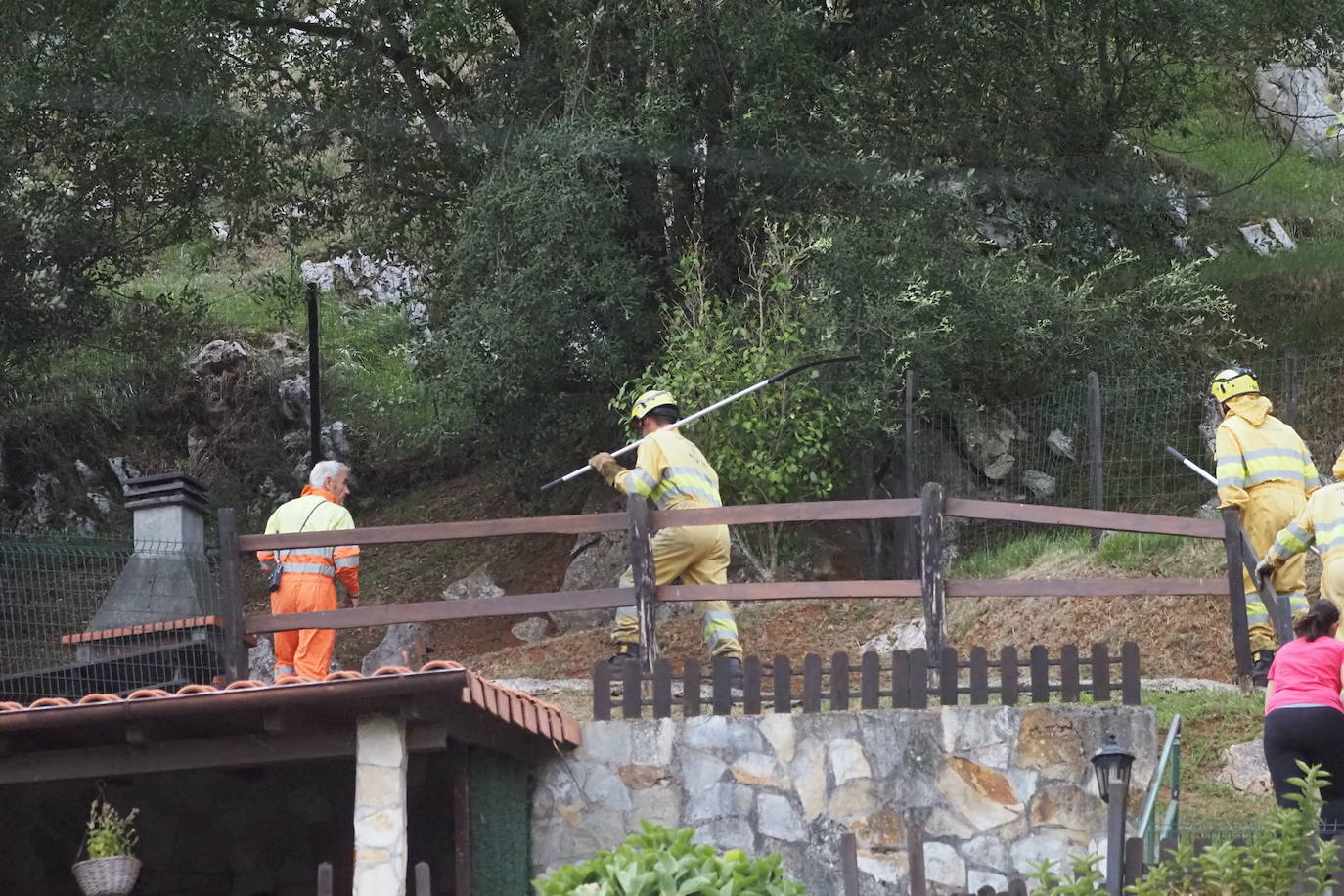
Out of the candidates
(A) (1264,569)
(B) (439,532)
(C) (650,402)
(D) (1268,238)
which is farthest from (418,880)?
(D) (1268,238)

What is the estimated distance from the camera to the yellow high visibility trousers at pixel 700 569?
1072 centimetres

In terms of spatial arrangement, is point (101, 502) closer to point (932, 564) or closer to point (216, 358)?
point (216, 358)

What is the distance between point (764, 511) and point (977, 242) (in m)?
6.72

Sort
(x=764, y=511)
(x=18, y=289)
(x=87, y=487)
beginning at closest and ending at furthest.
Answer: (x=764, y=511) < (x=18, y=289) < (x=87, y=487)

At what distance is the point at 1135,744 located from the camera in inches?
343

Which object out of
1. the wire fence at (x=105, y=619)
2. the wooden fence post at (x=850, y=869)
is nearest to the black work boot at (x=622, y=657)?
the wire fence at (x=105, y=619)

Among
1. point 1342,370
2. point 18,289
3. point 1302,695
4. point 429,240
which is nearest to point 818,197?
point 429,240

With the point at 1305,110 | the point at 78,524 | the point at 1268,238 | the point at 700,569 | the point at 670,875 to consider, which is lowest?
the point at 670,875

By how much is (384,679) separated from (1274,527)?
5.59m

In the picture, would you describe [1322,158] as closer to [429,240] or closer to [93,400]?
[429,240]

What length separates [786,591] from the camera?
10.4 metres

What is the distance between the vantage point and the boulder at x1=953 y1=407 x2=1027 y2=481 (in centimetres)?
1711

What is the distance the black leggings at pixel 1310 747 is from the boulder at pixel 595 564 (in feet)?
28.3

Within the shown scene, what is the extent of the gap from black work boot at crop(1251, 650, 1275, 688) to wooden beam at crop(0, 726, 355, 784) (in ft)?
16.7
